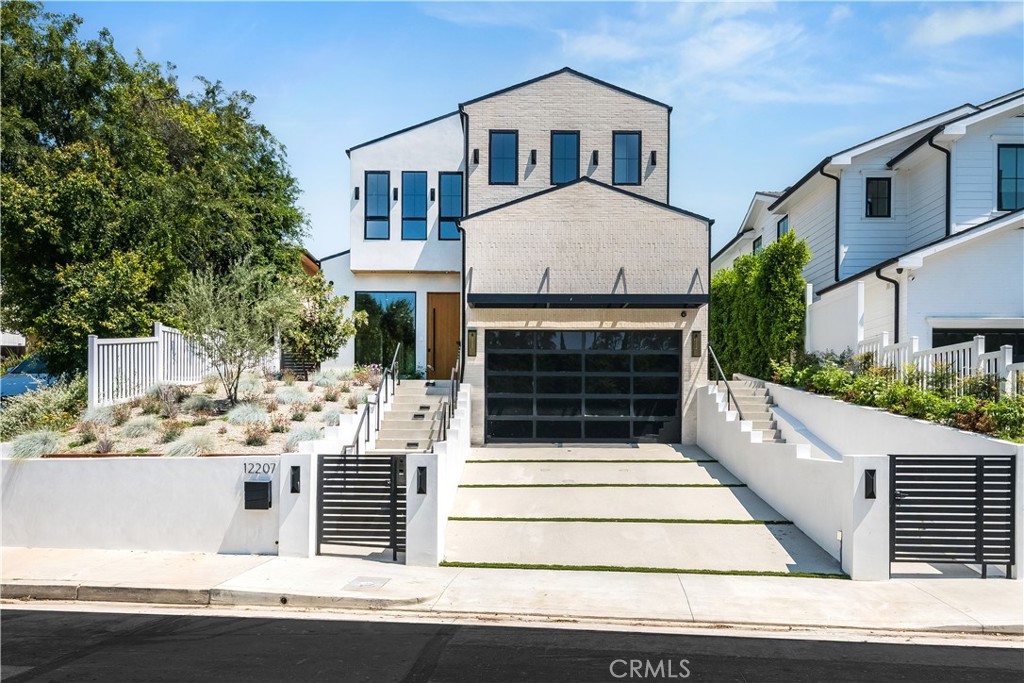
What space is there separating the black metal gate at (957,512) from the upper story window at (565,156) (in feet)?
43.2

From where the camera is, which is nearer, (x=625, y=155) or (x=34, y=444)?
(x=34, y=444)

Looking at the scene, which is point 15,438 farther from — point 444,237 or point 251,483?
point 444,237

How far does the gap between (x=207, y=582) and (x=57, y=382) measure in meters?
9.30

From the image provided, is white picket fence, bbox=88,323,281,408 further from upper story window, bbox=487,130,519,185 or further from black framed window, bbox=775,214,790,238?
black framed window, bbox=775,214,790,238

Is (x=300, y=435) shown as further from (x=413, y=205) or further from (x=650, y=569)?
(x=413, y=205)

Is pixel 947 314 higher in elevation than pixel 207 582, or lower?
higher

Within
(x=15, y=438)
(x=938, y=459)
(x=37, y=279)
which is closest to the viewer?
(x=938, y=459)

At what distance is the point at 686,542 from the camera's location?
1059 centimetres

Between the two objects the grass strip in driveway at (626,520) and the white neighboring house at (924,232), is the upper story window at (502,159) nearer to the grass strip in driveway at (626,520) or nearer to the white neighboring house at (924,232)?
the white neighboring house at (924,232)

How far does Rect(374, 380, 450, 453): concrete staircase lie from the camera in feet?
48.0

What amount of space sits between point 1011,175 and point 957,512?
1262cm

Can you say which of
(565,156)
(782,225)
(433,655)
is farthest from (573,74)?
(433,655)

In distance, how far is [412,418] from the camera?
15.9 m

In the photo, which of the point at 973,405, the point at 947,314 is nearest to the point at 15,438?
the point at 973,405
